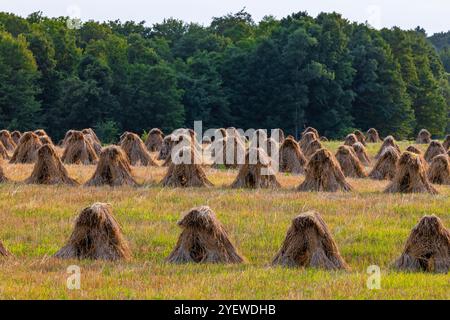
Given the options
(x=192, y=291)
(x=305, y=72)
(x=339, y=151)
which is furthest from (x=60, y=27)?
(x=192, y=291)

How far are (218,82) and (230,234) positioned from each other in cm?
5507

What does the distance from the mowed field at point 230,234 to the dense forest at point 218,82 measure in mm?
39986

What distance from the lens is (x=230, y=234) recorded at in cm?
1584

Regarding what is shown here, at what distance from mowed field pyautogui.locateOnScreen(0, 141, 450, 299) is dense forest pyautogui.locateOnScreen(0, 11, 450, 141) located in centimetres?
3999

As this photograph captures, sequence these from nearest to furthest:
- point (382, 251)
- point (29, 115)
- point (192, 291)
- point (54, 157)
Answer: point (192, 291)
point (382, 251)
point (54, 157)
point (29, 115)

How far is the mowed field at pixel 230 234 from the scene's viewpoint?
11.4 meters

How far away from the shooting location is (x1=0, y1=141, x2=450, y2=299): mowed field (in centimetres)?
1141

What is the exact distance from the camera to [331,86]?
235 feet

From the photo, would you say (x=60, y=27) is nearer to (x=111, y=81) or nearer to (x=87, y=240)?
(x=111, y=81)

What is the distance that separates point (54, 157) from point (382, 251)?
10807mm
